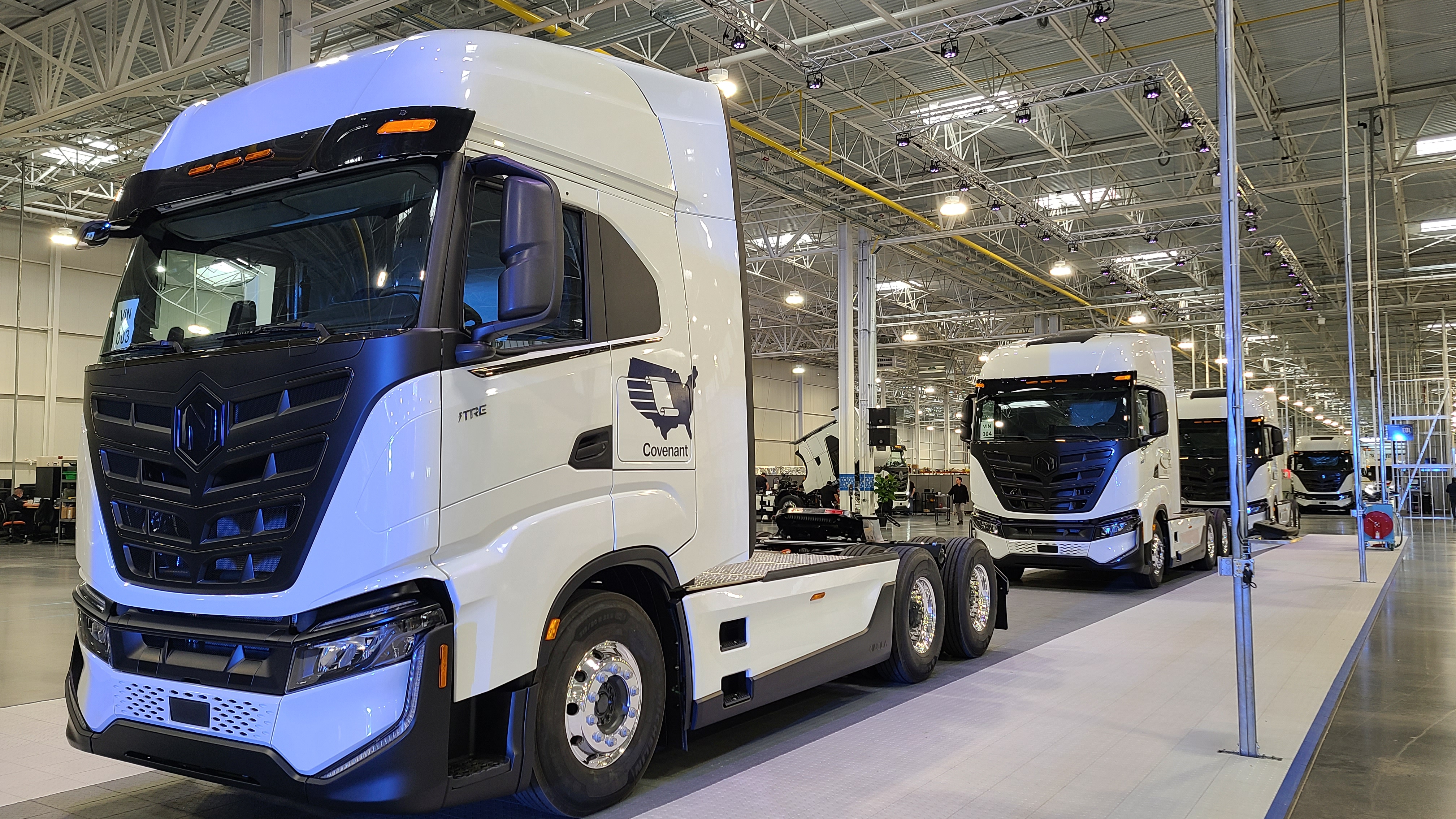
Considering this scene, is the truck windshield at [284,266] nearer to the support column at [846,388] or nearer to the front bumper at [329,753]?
→ the front bumper at [329,753]

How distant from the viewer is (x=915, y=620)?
714 centimetres

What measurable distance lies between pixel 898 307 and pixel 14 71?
87.5ft

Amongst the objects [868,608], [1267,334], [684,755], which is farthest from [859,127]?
[1267,334]

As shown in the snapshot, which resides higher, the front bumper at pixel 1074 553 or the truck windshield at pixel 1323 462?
the truck windshield at pixel 1323 462

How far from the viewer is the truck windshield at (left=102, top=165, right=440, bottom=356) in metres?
3.53

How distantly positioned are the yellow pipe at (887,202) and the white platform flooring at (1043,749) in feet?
18.5

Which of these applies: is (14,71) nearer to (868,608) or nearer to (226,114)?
(226,114)

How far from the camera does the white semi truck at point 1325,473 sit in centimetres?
3453

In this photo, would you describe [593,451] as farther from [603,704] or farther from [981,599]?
[981,599]

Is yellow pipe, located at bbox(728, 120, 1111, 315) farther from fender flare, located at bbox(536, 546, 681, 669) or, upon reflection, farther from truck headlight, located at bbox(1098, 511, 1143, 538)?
truck headlight, located at bbox(1098, 511, 1143, 538)

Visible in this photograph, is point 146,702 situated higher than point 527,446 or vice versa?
point 527,446

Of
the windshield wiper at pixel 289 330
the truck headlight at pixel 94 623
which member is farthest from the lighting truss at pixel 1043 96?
the truck headlight at pixel 94 623

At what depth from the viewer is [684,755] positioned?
17.2 feet

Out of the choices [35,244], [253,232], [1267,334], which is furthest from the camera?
[1267,334]
